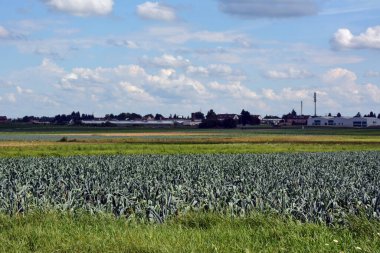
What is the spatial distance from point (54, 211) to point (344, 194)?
7.98 m

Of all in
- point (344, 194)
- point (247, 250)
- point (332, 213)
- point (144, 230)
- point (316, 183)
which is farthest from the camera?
point (316, 183)

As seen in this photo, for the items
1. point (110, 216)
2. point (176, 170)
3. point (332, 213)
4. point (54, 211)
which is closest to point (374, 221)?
point (332, 213)

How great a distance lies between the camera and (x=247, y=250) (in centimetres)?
1052

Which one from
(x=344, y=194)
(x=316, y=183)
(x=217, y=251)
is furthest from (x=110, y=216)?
(x=316, y=183)

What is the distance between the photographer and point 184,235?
468 inches

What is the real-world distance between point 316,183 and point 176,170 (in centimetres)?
835

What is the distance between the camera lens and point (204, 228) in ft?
43.9

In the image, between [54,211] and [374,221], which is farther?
[54,211]

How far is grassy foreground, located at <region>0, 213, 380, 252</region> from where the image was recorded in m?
11.0

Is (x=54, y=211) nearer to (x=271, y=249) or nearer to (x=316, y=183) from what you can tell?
(x=271, y=249)

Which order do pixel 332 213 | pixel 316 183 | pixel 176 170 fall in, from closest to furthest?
pixel 332 213, pixel 316 183, pixel 176 170

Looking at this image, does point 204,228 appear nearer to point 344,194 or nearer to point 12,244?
point 12,244

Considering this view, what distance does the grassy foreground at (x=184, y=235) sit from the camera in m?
11.0

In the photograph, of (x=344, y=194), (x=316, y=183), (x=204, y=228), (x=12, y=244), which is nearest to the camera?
(x=12, y=244)
